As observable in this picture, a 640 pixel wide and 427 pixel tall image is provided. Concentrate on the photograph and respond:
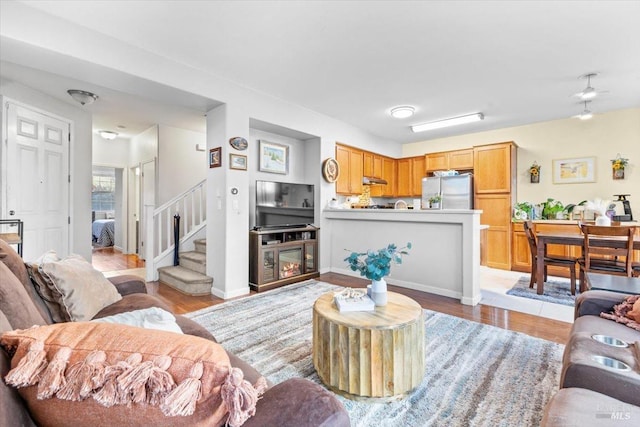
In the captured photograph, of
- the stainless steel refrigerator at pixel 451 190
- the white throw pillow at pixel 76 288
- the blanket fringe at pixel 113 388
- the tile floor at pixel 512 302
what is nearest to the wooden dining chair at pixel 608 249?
the tile floor at pixel 512 302

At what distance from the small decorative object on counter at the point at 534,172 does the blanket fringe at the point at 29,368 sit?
21.3 ft

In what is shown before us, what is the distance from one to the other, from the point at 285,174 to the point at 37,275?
3663 mm

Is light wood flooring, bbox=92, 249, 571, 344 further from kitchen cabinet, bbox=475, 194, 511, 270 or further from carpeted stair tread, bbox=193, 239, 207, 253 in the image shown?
kitchen cabinet, bbox=475, 194, 511, 270

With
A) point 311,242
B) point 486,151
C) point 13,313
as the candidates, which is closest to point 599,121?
point 486,151

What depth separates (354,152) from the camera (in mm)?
5605

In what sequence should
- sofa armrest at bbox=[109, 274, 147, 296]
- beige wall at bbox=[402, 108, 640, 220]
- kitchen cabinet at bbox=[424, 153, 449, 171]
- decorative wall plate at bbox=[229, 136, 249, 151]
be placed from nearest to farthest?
sofa armrest at bbox=[109, 274, 147, 296] → decorative wall plate at bbox=[229, 136, 249, 151] → beige wall at bbox=[402, 108, 640, 220] → kitchen cabinet at bbox=[424, 153, 449, 171]

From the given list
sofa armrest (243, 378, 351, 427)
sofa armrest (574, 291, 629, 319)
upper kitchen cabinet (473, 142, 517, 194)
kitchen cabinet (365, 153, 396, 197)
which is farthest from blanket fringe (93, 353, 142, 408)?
kitchen cabinet (365, 153, 396, 197)

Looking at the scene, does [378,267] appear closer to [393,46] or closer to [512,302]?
[393,46]

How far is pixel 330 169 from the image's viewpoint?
497 centimetres

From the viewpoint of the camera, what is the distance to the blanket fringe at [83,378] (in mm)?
602

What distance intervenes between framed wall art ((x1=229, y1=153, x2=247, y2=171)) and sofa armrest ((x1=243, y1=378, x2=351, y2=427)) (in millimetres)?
3175

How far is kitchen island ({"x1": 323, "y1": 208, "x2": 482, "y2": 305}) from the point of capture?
3.46 meters

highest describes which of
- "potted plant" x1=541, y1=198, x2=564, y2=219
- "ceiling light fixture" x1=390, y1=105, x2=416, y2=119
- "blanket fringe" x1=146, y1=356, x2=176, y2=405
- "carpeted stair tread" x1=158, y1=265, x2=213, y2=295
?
"ceiling light fixture" x1=390, y1=105, x2=416, y2=119

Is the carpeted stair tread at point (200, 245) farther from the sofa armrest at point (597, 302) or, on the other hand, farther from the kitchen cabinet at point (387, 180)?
the sofa armrest at point (597, 302)
